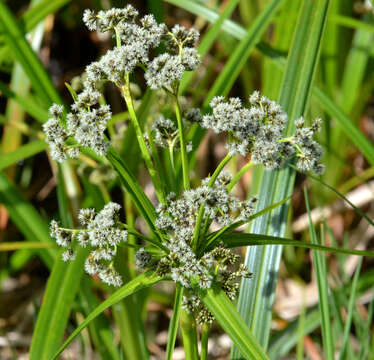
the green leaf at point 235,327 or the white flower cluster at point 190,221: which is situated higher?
the white flower cluster at point 190,221

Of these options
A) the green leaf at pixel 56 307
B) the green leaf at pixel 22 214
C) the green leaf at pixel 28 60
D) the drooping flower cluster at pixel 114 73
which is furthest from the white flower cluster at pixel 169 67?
the green leaf at pixel 22 214

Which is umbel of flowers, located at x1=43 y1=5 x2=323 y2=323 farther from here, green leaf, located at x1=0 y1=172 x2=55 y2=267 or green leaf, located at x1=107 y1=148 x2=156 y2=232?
green leaf, located at x1=0 y1=172 x2=55 y2=267

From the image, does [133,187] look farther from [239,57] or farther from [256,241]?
[239,57]

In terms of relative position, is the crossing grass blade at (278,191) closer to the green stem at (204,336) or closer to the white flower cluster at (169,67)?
the green stem at (204,336)

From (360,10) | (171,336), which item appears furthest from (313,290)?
(171,336)

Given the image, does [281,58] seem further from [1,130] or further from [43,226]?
→ [1,130]

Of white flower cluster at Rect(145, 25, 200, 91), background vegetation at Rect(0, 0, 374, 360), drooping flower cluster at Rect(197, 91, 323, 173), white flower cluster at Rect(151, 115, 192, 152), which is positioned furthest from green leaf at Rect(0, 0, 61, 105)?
drooping flower cluster at Rect(197, 91, 323, 173)
